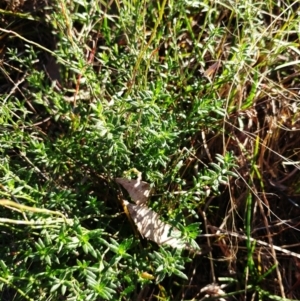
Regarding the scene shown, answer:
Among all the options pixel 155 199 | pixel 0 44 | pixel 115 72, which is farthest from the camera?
pixel 0 44

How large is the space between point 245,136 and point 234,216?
1.08ft

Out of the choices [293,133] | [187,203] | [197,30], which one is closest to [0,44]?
[197,30]

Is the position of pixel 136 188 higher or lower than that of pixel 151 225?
higher

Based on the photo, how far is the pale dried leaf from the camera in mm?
2037

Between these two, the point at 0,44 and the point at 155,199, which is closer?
the point at 155,199

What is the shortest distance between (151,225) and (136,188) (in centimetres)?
15

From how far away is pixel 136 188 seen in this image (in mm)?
2043

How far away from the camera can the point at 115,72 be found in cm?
228

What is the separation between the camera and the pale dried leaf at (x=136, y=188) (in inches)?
80.2

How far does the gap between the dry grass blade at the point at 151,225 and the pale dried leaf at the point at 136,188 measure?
42mm

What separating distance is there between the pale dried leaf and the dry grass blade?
0.14 feet

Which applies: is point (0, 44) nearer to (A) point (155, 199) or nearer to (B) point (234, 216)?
(A) point (155, 199)

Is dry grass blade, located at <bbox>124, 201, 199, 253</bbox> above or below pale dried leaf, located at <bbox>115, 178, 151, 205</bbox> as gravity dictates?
below

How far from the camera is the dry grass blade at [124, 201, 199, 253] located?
204cm
